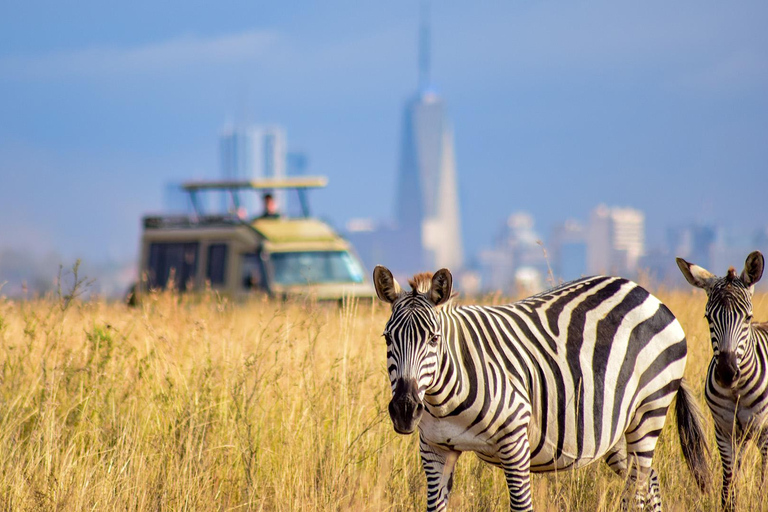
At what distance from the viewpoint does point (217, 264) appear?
15.2 metres

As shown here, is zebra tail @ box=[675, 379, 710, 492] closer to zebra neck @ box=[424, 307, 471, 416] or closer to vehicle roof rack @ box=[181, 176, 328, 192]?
zebra neck @ box=[424, 307, 471, 416]

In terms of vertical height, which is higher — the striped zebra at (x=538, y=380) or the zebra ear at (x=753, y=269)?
the zebra ear at (x=753, y=269)

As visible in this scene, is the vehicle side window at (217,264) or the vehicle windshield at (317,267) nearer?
the vehicle windshield at (317,267)

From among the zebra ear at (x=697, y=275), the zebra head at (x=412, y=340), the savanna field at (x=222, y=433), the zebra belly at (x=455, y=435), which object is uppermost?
the zebra ear at (x=697, y=275)

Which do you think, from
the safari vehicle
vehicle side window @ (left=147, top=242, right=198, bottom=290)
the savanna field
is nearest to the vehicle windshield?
the safari vehicle

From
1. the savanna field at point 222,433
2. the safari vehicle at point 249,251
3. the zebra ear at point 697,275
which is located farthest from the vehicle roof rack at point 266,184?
the zebra ear at point 697,275

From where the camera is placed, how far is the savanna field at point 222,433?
16.1 feet

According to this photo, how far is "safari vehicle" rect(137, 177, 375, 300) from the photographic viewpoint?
565 inches

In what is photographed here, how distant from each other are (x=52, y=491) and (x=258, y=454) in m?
1.27

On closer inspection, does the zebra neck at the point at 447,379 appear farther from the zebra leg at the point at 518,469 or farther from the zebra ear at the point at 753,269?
the zebra ear at the point at 753,269

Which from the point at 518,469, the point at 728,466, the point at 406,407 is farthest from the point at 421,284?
the point at 728,466

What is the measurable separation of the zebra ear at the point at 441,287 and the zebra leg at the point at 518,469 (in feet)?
2.21

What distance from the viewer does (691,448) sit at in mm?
4844

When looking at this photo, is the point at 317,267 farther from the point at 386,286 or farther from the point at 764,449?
the point at 386,286
